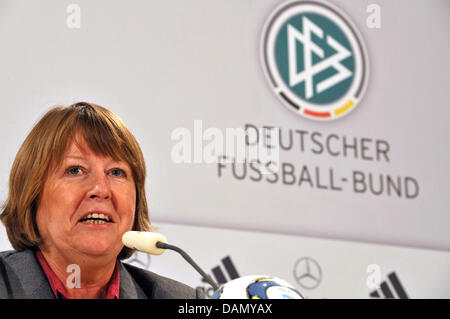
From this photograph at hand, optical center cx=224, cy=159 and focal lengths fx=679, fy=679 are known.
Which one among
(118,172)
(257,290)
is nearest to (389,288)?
(118,172)

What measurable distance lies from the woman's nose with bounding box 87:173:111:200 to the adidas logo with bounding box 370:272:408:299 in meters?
1.48

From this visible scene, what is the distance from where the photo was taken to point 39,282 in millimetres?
1489

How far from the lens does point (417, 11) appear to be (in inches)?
126

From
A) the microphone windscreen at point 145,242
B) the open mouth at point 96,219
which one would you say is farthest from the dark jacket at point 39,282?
the microphone windscreen at point 145,242

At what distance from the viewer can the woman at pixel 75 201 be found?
1.57m

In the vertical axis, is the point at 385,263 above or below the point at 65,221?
below

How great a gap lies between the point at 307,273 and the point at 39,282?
1330mm

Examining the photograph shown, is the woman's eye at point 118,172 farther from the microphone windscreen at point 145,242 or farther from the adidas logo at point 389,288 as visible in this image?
the adidas logo at point 389,288

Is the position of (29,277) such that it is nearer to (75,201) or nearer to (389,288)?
(75,201)

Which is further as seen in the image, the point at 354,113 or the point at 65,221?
the point at 354,113

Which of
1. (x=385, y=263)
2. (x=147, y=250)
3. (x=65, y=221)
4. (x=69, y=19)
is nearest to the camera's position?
(x=147, y=250)

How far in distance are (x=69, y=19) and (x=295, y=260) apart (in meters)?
1.20
